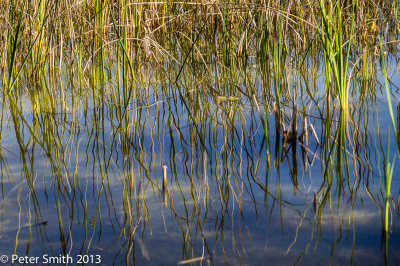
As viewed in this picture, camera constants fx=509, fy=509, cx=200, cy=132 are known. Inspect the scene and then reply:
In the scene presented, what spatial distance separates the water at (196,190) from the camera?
984 millimetres

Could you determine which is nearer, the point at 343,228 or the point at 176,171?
the point at 343,228

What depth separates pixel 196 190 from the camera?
1.27 meters

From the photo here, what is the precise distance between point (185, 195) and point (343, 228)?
0.39m

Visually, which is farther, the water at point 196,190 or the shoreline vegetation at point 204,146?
the shoreline vegetation at point 204,146

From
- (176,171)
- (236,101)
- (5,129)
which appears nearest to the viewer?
(176,171)

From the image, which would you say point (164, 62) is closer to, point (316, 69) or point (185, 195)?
point (316, 69)

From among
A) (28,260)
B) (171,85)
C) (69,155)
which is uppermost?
(171,85)

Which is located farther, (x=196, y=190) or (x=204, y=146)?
(x=204, y=146)

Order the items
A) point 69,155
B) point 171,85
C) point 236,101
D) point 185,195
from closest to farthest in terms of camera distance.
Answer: point 185,195, point 69,155, point 236,101, point 171,85

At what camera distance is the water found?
984mm

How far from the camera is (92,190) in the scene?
4.19 feet

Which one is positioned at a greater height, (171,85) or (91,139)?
(171,85)

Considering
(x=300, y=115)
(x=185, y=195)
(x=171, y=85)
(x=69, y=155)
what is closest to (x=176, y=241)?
(x=185, y=195)

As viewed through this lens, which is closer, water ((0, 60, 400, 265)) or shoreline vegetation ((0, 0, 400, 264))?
water ((0, 60, 400, 265))
